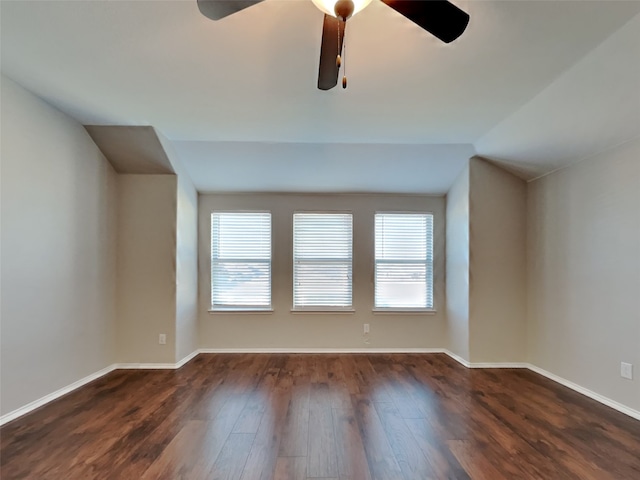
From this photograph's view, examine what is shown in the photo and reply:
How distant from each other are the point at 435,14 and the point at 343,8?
0.41 m

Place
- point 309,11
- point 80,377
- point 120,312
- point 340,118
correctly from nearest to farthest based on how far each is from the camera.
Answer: point 309,11
point 340,118
point 80,377
point 120,312

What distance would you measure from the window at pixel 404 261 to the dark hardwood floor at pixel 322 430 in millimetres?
1222

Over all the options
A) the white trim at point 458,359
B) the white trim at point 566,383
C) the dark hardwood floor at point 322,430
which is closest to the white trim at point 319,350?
the white trim at point 458,359

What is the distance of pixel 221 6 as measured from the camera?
4.84 ft

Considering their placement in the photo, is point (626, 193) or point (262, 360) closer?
point (626, 193)

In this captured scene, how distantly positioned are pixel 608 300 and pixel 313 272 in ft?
10.5

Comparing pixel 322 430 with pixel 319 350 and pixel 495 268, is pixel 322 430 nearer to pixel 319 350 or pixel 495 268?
pixel 319 350

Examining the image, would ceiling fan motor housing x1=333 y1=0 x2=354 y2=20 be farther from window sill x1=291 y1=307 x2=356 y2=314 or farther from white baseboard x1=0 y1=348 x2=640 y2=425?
window sill x1=291 y1=307 x2=356 y2=314

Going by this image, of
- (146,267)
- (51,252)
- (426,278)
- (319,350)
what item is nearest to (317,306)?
(319,350)

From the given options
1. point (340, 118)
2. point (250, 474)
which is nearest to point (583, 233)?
point (340, 118)

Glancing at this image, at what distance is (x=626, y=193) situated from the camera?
287 centimetres

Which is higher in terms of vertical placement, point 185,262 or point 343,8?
point 343,8

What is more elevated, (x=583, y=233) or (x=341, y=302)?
(x=583, y=233)

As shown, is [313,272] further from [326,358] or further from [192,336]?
[192,336]
